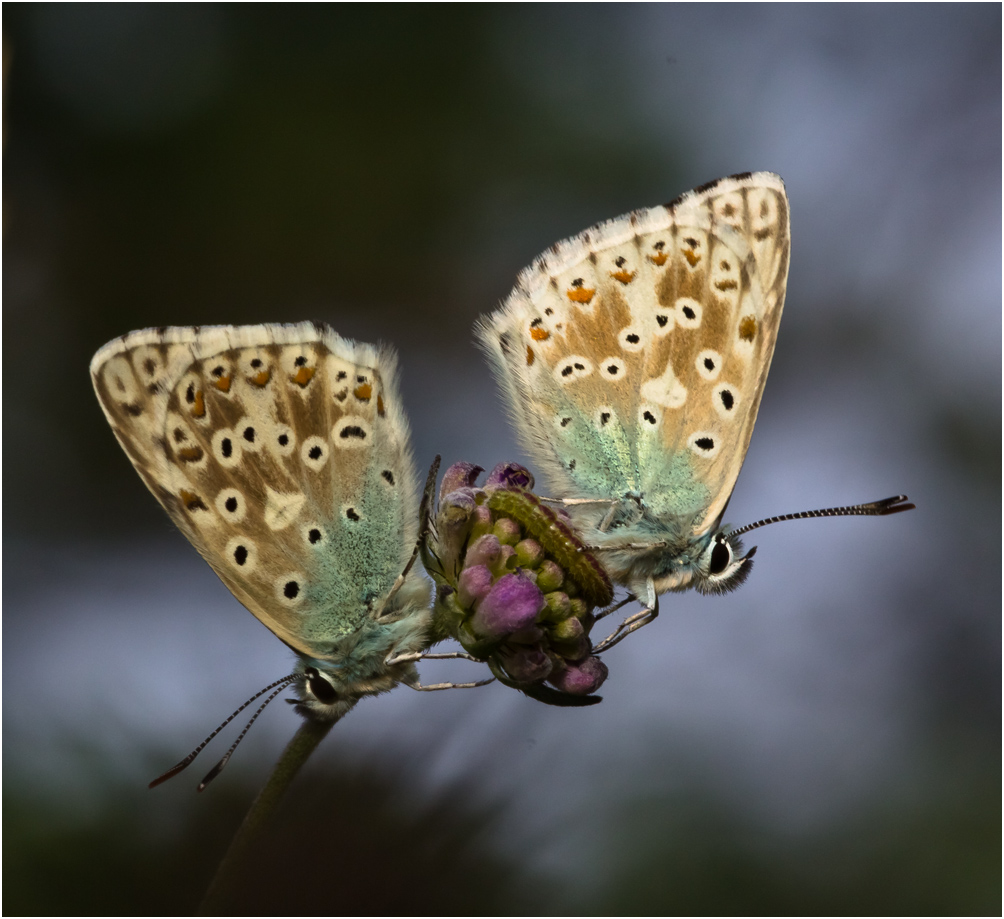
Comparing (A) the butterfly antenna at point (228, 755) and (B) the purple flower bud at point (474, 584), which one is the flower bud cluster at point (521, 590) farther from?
(A) the butterfly antenna at point (228, 755)

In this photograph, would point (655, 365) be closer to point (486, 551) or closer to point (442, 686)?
point (486, 551)

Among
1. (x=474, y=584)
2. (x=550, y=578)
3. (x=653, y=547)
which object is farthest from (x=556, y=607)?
(x=653, y=547)

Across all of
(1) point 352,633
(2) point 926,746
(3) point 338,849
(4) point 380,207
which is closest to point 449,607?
(1) point 352,633

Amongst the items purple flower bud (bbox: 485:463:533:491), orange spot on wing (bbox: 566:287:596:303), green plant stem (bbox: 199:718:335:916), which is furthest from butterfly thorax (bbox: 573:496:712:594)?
green plant stem (bbox: 199:718:335:916)

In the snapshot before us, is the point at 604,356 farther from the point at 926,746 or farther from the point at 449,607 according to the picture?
the point at 926,746

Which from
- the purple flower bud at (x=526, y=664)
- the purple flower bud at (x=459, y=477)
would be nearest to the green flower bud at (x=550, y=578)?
the purple flower bud at (x=526, y=664)

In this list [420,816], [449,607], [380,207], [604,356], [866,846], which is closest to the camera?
[449,607]

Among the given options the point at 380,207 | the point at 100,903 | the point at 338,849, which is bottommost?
the point at 338,849
